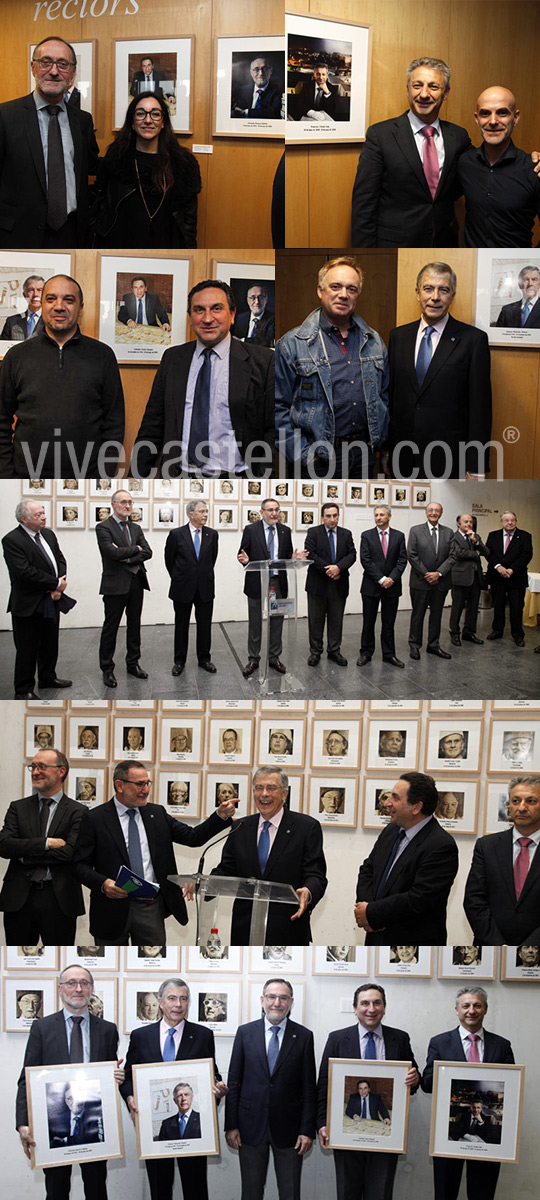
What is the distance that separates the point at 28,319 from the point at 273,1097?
290 cm

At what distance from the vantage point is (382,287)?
407 cm

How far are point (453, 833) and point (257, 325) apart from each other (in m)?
1.96

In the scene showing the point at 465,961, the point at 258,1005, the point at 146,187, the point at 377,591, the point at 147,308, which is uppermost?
the point at 146,187

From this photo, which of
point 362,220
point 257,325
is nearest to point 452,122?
point 362,220

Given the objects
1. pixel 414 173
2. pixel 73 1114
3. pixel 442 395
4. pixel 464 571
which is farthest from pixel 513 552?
pixel 73 1114

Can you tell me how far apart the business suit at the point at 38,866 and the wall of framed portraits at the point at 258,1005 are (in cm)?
16

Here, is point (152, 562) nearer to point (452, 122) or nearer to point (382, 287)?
point (382, 287)

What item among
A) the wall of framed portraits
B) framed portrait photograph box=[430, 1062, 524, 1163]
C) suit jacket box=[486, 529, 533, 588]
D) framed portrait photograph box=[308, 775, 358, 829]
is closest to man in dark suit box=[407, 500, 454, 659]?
suit jacket box=[486, 529, 533, 588]

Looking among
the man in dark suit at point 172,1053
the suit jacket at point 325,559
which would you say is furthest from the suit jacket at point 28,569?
the man in dark suit at point 172,1053

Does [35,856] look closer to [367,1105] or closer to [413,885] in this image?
[413,885]

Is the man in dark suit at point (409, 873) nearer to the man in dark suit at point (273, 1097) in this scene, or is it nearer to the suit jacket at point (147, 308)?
the man in dark suit at point (273, 1097)

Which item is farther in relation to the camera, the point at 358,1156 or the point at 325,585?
the point at 358,1156

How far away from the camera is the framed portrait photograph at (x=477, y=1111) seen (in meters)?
4.27

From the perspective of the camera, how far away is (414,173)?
13.3ft
